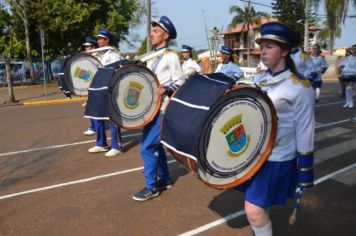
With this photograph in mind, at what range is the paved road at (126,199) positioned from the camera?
155 inches

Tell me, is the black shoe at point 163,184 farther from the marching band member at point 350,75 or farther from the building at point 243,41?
the building at point 243,41

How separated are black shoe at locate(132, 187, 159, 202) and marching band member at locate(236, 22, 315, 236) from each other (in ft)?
6.57

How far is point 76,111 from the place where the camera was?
1253 cm

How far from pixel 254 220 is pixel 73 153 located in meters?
4.81

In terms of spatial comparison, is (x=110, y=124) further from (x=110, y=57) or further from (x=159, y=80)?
(x=159, y=80)

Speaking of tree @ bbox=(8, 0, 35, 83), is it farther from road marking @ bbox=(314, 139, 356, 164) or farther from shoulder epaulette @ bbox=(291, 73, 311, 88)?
shoulder epaulette @ bbox=(291, 73, 311, 88)

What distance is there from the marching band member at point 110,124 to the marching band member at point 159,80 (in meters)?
1.81

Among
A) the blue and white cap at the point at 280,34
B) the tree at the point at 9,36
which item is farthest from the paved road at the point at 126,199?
the tree at the point at 9,36

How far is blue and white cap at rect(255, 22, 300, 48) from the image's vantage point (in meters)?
2.71

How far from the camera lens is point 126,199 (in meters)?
4.71

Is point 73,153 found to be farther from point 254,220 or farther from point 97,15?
point 97,15

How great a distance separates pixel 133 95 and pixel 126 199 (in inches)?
50.1

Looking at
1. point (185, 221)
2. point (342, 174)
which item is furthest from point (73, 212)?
point (342, 174)

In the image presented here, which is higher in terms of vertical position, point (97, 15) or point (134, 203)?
point (97, 15)
